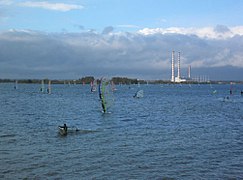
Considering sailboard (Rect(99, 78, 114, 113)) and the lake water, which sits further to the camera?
sailboard (Rect(99, 78, 114, 113))

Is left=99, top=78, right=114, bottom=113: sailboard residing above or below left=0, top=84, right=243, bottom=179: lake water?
above

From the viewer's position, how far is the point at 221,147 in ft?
94.0

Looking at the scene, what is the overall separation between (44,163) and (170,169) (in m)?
7.18

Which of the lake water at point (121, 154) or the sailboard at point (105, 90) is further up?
the sailboard at point (105, 90)

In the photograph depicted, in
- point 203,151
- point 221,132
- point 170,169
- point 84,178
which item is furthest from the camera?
point 221,132

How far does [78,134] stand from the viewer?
35125 millimetres

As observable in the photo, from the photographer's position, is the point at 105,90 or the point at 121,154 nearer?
the point at 121,154

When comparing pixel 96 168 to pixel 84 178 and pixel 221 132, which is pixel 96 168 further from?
pixel 221 132

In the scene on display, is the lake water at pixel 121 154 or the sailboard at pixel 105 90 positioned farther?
the sailboard at pixel 105 90

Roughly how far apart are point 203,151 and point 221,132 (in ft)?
38.4

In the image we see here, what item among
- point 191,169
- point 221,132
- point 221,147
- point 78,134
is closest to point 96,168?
point 191,169

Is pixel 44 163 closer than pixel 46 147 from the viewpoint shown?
Yes

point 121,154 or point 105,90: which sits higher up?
point 105,90

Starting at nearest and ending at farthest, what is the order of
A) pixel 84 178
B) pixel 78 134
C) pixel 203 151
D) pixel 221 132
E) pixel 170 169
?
pixel 84 178 → pixel 170 169 → pixel 203 151 → pixel 78 134 → pixel 221 132
